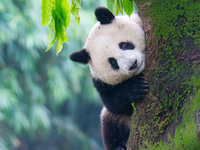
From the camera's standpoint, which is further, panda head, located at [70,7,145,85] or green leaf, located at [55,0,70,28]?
panda head, located at [70,7,145,85]

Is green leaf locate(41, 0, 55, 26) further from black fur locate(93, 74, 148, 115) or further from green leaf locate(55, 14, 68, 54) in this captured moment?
black fur locate(93, 74, 148, 115)

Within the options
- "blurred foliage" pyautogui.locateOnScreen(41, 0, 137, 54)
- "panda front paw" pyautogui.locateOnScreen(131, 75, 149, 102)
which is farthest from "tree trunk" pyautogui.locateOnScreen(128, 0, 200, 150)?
"blurred foliage" pyautogui.locateOnScreen(41, 0, 137, 54)

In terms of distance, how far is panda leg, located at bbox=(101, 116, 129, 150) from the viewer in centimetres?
366

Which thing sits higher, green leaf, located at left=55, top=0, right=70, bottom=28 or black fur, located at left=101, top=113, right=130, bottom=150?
green leaf, located at left=55, top=0, right=70, bottom=28

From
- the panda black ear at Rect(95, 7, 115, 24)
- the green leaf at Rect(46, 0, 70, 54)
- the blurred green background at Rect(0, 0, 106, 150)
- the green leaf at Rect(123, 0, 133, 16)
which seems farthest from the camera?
the blurred green background at Rect(0, 0, 106, 150)

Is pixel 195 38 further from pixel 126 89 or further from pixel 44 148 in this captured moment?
pixel 44 148

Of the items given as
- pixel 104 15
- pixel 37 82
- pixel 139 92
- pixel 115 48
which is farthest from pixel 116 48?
pixel 37 82

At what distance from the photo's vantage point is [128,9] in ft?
7.04

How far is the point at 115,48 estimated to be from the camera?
3123mm

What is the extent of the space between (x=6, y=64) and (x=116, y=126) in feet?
30.6

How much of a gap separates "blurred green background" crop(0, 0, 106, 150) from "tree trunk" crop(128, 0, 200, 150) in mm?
8228

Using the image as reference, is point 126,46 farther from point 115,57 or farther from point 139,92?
point 139,92

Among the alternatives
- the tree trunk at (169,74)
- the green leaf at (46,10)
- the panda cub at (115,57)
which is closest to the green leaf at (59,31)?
the green leaf at (46,10)

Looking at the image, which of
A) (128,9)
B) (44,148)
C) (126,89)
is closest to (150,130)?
(128,9)
